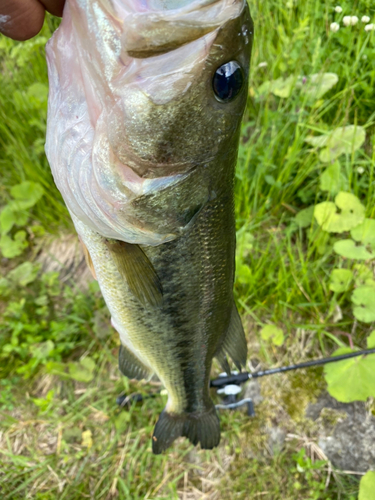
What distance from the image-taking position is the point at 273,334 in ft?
6.75

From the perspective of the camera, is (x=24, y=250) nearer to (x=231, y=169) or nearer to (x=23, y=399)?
(x=23, y=399)

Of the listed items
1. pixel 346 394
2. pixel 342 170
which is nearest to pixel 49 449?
pixel 346 394

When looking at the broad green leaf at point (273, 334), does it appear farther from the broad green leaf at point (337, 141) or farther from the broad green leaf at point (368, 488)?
the broad green leaf at point (337, 141)

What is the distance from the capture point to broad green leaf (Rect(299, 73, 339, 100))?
6.65 ft

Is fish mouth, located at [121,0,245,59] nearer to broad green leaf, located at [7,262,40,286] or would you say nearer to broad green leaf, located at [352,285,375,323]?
broad green leaf, located at [352,285,375,323]

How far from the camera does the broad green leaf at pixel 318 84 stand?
6.65 ft

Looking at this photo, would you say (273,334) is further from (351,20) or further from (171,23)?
(351,20)

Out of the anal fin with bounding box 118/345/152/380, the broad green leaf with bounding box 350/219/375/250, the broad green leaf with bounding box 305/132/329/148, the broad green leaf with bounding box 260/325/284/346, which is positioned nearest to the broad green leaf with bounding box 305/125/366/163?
the broad green leaf with bounding box 305/132/329/148

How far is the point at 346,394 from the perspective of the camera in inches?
67.1

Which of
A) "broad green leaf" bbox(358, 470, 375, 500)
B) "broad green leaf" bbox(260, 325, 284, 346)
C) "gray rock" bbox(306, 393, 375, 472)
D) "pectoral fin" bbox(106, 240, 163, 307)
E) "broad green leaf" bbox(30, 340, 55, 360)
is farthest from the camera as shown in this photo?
"broad green leaf" bbox(30, 340, 55, 360)

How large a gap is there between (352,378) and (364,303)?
1.32ft

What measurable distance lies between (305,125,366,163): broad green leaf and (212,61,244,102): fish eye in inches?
53.4

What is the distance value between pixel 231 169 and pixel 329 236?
1.38m

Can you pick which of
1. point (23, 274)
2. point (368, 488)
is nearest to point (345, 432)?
point (368, 488)
